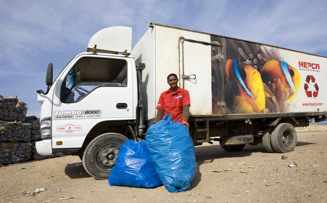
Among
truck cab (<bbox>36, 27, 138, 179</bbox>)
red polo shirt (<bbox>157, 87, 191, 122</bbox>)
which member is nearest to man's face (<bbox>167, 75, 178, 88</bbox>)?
red polo shirt (<bbox>157, 87, 191, 122</bbox>)

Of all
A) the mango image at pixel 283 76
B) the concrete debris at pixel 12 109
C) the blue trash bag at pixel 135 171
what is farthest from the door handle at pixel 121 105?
the concrete debris at pixel 12 109

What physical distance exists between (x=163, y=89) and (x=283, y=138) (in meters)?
3.93

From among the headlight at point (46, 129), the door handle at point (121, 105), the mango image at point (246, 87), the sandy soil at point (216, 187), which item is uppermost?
the mango image at point (246, 87)

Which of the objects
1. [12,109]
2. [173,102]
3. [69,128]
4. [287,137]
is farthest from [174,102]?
[12,109]

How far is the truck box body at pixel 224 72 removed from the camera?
452 cm

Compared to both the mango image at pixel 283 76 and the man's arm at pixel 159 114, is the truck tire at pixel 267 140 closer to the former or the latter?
the mango image at pixel 283 76

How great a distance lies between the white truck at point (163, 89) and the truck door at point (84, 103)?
0.02 m

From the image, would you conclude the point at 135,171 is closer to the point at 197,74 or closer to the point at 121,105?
the point at 121,105

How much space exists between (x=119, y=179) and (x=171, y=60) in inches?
96.6

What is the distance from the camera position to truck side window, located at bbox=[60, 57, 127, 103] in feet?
13.6

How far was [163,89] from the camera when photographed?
443 centimetres

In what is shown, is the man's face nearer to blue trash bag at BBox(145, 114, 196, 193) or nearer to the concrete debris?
blue trash bag at BBox(145, 114, 196, 193)

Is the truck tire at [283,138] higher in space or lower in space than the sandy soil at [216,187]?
higher

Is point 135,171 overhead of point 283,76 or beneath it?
beneath
